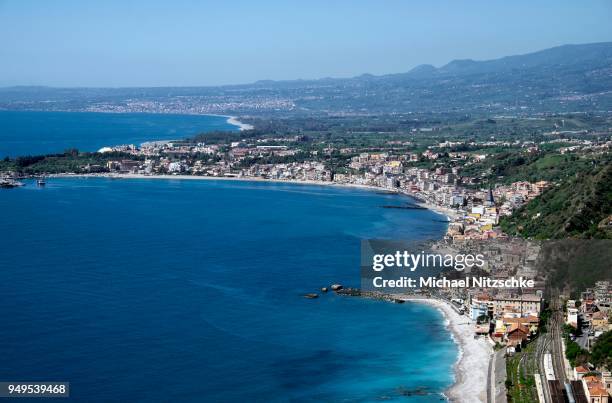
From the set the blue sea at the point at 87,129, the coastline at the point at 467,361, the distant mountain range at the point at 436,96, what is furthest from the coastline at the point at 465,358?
the distant mountain range at the point at 436,96

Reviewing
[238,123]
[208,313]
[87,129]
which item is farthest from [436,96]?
[208,313]

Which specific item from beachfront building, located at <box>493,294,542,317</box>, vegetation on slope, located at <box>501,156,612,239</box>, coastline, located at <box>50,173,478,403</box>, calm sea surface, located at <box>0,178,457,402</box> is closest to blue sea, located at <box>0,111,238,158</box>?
calm sea surface, located at <box>0,178,457,402</box>

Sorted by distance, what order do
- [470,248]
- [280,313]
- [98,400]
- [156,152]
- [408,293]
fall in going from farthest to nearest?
[156,152]
[470,248]
[408,293]
[280,313]
[98,400]

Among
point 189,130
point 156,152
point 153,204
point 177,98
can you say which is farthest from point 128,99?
point 153,204

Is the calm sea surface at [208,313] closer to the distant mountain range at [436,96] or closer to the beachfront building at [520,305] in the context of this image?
the beachfront building at [520,305]

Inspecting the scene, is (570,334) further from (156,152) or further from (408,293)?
(156,152)

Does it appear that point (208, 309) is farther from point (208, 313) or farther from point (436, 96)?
point (436, 96)

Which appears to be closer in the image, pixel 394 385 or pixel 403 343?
pixel 394 385
